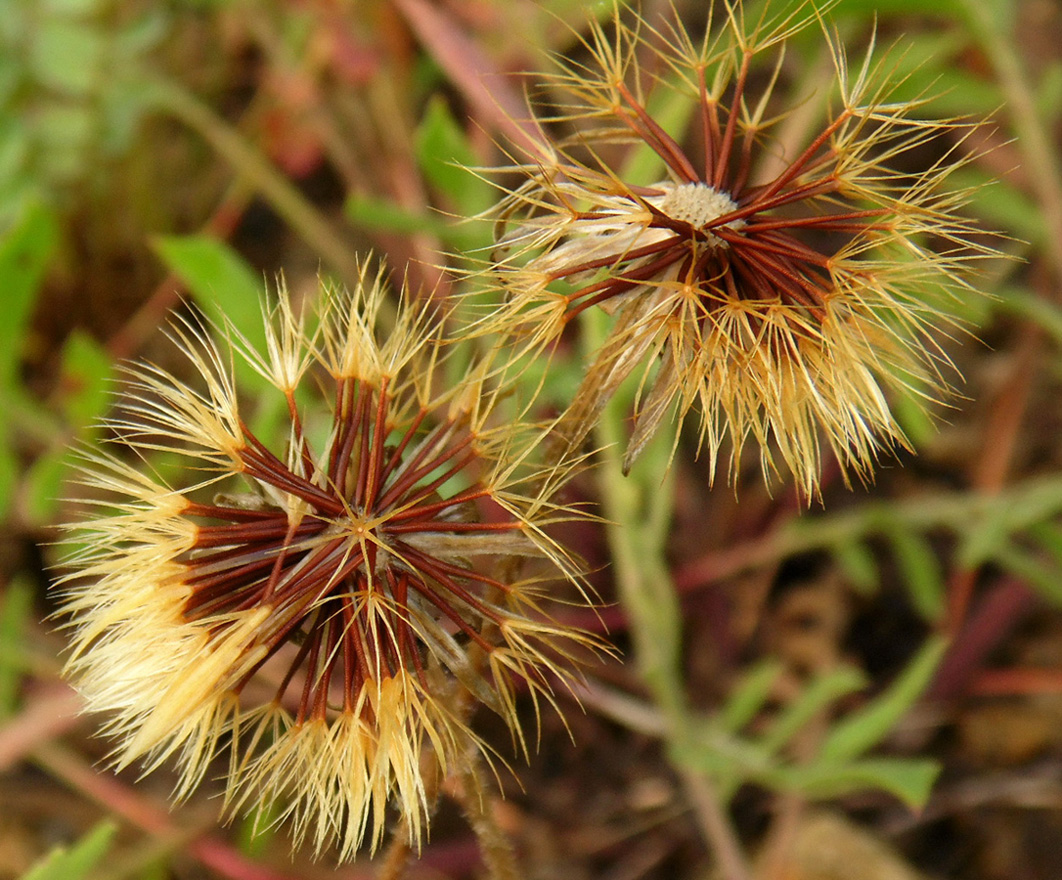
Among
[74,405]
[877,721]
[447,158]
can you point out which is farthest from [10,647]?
[877,721]

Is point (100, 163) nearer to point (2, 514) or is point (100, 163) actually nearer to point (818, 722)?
point (2, 514)

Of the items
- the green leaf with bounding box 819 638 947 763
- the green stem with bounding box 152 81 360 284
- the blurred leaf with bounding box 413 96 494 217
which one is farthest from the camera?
the green stem with bounding box 152 81 360 284

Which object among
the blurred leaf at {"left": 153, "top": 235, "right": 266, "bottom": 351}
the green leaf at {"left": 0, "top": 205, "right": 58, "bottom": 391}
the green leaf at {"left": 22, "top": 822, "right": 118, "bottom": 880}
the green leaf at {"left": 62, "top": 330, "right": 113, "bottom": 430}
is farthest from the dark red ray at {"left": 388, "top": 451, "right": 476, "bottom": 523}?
the green leaf at {"left": 62, "top": 330, "right": 113, "bottom": 430}

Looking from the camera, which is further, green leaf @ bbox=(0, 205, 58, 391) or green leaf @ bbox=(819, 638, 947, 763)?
green leaf @ bbox=(0, 205, 58, 391)

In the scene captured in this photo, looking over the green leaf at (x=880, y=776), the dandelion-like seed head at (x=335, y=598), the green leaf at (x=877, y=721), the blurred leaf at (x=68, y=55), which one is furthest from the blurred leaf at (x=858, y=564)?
the blurred leaf at (x=68, y=55)

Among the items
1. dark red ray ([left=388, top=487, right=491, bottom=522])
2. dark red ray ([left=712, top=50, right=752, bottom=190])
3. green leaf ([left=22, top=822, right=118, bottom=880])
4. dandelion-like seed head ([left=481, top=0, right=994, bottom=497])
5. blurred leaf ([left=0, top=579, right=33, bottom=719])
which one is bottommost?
green leaf ([left=22, top=822, right=118, bottom=880])

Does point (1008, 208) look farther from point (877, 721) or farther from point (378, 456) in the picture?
point (378, 456)

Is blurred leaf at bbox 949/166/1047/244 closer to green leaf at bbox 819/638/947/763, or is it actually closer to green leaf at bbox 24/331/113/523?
green leaf at bbox 819/638/947/763
